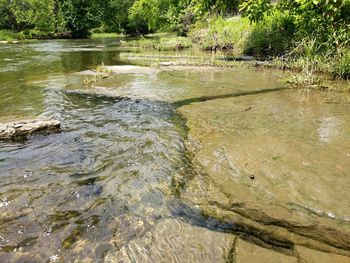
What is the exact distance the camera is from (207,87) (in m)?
8.27

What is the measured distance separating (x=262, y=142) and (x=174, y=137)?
4.15 feet

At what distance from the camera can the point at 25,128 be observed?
4.85 metres

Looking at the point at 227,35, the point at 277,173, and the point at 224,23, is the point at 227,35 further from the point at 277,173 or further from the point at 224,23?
the point at 277,173

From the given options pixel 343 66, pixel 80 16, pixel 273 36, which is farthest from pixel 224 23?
pixel 80 16

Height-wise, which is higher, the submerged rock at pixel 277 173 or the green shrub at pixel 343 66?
the green shrub at pixel 343 66

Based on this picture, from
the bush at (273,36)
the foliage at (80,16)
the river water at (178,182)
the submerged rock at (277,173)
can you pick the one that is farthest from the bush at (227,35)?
the foliage at (80,16)

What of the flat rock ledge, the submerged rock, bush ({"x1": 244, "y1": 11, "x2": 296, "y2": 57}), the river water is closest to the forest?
bush ({"x1": 244, "y1": 11, "x2": 296, "y2": 57})

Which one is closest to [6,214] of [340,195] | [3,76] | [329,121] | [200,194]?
[200,194]

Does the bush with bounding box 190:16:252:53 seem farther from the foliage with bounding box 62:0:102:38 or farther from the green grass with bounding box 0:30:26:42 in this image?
the foliage with bounding box 62:0:102:38

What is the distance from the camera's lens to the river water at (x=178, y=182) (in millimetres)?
2510

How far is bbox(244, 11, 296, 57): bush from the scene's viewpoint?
44.7 ft

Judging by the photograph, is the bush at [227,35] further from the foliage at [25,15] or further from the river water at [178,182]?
the foliage at [25,15]

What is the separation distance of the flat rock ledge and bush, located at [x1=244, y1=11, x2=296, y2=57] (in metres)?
10.5

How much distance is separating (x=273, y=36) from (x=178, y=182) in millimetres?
12527
